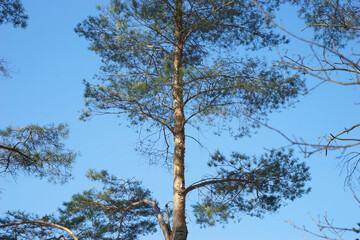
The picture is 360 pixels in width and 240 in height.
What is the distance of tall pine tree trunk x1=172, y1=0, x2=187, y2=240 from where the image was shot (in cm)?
562

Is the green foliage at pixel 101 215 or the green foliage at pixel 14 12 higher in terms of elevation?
the green foliage at pixel 14 12

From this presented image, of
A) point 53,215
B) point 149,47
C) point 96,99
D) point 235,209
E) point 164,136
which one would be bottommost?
point 235,209

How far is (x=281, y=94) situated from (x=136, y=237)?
3.75 meters

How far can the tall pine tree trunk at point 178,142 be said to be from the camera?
5.62m

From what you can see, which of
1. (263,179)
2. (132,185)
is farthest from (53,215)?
(263,179)

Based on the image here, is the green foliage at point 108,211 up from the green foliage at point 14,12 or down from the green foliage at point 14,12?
down

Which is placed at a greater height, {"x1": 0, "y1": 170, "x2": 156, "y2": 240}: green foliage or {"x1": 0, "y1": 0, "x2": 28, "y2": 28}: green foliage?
{"x1": 0, "y1": 0, "x2": 28, "y2": 28}: green foliage

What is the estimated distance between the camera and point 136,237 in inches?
274

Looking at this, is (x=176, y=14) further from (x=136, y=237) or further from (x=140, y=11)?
(x=136, y=237)

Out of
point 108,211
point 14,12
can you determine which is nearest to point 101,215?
point 108,211

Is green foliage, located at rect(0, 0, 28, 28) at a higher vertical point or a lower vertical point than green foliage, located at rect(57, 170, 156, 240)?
higher

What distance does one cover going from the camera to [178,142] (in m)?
6.13

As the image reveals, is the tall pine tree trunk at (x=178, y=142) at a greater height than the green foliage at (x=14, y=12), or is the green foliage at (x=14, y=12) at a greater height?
the green foliage at (x=14, y=12)

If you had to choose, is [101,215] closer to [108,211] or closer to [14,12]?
[108,211]
